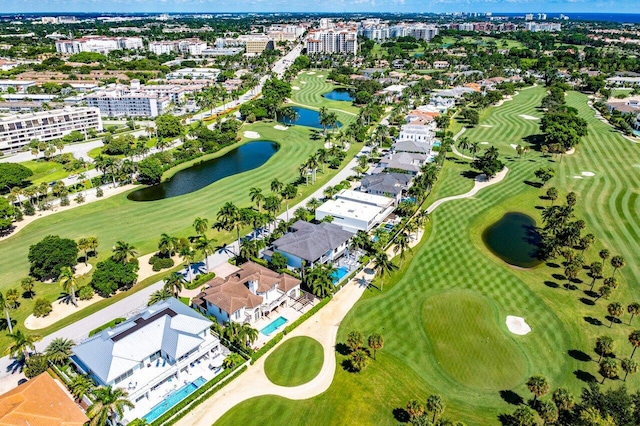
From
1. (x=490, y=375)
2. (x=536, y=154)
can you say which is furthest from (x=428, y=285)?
(x=536, y=154)

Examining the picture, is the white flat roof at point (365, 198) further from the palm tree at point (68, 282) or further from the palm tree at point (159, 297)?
the palm tree at point (68, 282)

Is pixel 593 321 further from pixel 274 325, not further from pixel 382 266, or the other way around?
pixel 274 325

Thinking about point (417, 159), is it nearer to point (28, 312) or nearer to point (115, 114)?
point (28, 312)

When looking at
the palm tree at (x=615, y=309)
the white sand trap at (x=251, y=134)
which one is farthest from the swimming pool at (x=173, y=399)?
the white sand trap at (x=251, y=134)

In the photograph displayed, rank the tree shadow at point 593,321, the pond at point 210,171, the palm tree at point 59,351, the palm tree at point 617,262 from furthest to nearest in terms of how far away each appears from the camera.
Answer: the pond at point 210,171, the palm tree at point 617,262, the tree shadow at point 593,321, the palm tree at point 59,351

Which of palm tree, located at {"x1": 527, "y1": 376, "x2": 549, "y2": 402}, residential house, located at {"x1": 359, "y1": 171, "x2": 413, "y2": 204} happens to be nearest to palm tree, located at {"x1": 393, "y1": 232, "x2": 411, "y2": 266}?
residential house, located at {"x1": 359, "y1": 171, "x2": 413, "y2": 204}

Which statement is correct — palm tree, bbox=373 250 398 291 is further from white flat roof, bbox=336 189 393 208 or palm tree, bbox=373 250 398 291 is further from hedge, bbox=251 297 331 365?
white flat roof, bbox=336 189 393 208
